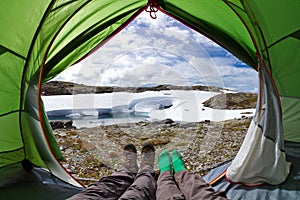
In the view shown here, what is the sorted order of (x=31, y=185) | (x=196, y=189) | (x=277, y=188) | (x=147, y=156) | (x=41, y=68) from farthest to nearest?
(x=147, y=156)
(x=41, y=68)
(x=31, y=185)
(x=277, y=188)
(x=196, y=189)

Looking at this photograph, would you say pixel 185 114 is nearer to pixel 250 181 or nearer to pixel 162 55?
pixel 162 55

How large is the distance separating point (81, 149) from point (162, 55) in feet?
4.47

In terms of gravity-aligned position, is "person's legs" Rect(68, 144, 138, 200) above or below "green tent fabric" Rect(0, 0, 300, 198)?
below

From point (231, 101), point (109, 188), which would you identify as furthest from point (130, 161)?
point (231, 101)

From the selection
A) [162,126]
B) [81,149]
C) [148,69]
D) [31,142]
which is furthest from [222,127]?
[31,142]

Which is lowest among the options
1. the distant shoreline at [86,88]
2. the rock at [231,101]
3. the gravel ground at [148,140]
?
the gravel ground at [148,140]

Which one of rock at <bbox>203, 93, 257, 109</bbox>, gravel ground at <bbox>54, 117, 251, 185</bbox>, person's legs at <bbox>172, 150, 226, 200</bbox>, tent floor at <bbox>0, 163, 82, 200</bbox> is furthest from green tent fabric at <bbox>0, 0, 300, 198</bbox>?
rock at <bbox>203, 93, 257, 109</bbox>

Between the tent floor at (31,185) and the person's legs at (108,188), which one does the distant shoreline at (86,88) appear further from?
the person's legs at (108,188)

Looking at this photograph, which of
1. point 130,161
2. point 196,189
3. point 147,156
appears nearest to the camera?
point 196,189

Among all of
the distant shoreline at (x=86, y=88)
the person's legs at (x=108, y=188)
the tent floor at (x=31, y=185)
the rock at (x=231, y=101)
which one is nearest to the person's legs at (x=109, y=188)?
the person's legs at (x=108, y=188)

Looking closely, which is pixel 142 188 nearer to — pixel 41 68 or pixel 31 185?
pixel 31 185

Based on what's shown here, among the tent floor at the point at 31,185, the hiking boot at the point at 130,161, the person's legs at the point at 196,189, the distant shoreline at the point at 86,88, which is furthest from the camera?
the distant shoreline at the point at 86,88

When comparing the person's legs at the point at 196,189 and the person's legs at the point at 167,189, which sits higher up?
the person's legs at the point at 196,189

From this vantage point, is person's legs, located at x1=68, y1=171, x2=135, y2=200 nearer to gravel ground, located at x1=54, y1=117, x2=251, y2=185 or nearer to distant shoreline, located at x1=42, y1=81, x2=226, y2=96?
gravel ground, located at x1=54, y1=117, x2=251, y2=185
